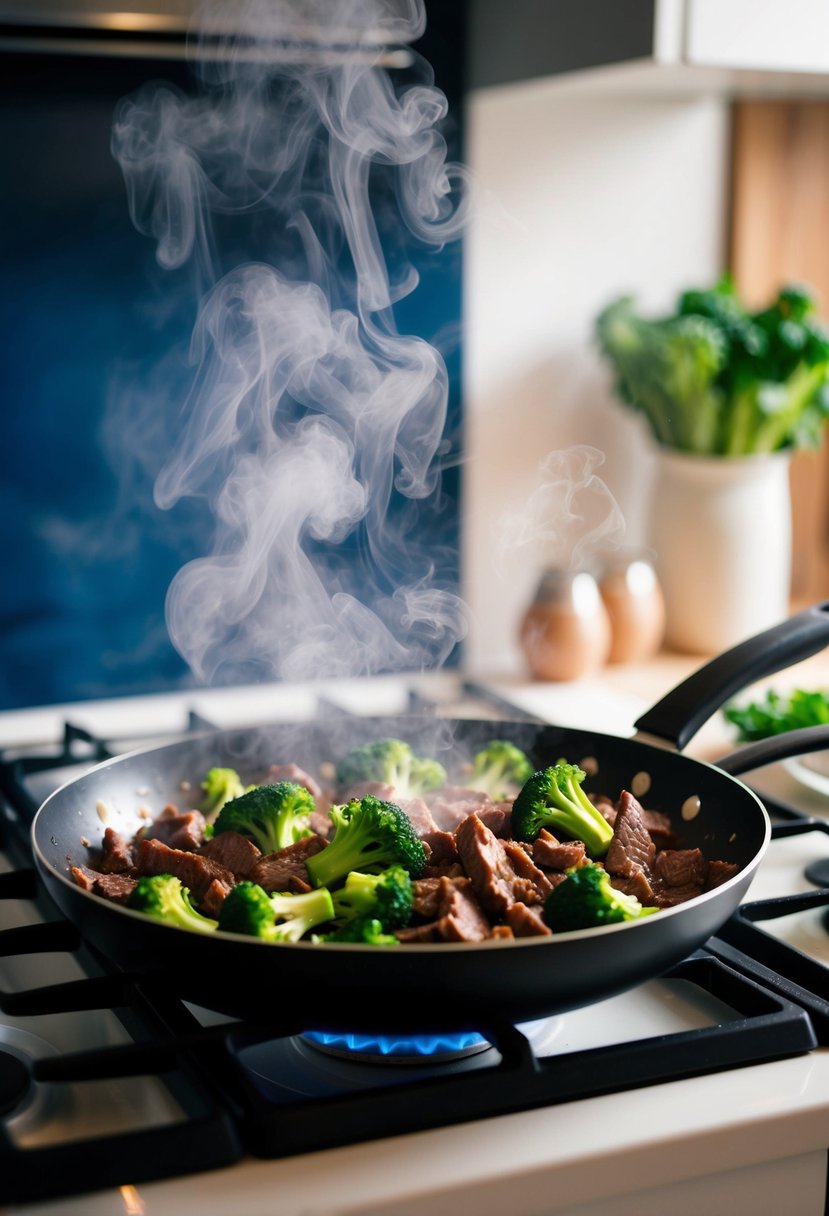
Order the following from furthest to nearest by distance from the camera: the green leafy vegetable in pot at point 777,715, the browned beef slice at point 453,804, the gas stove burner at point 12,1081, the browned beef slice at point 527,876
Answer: the green leafy vegetable in pot at point 777,715 < the browned beef slice at point 453,804 < the browned beef slice at point 527,876 < the gas stove burner at point 12,1081

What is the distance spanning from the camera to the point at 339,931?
3.02 ft

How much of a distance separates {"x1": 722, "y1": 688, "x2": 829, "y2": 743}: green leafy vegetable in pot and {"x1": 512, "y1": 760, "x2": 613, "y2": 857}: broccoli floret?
1.85 feet

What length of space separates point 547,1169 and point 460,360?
58.3 inches

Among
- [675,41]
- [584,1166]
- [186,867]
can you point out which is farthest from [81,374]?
[584,1166]

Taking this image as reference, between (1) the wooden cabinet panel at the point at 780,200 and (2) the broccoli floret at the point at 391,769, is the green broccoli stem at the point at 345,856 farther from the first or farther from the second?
(1) the wooden cabinet panel at the point at 780,200

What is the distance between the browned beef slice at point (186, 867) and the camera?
1.02 m

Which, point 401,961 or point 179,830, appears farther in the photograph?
point 179,830

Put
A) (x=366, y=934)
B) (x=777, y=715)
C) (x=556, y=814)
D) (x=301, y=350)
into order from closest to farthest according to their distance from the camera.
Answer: (x=366, y=934) → (x=556, y=814) → (x=777, y=715) → (x=301, y=350)

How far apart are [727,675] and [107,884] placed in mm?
611

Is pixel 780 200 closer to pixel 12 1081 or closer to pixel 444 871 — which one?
pixel 444 871

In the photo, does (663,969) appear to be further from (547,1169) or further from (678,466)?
(678,466)

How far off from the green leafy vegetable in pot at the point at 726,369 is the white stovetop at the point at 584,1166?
1.25 meters

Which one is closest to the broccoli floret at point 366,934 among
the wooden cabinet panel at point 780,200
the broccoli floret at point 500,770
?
the broccoli floret at point 500,770

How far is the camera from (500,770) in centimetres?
136
